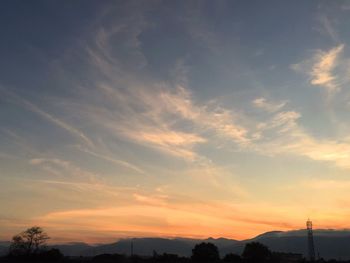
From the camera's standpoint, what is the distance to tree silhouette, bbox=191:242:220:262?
439ft

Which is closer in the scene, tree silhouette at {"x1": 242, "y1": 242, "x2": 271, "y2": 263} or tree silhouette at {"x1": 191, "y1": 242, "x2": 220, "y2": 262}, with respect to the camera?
tree silhouette at {"x1": 191, "y1": 242, "x2": 220, "y2": 262}

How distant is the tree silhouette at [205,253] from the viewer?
134 m

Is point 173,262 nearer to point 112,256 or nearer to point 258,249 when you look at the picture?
point 112,256

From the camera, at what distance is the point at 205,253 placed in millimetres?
136500

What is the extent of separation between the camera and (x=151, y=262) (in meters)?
109

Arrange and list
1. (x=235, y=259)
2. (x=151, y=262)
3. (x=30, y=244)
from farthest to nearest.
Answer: (x=30, y=244), (x=235, y=259), (x=151, y=262)

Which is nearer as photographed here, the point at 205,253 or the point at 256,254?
the point at 205,253

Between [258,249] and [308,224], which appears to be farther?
[308,224]

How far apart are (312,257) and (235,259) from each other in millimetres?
25900

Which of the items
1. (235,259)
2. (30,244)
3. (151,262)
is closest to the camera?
(151,262)

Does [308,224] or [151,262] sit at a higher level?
[308,224]

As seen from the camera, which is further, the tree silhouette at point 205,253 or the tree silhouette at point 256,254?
the tree silhouette at point 256,254

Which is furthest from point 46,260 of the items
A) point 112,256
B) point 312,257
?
point 312,257

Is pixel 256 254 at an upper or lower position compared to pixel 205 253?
lower
